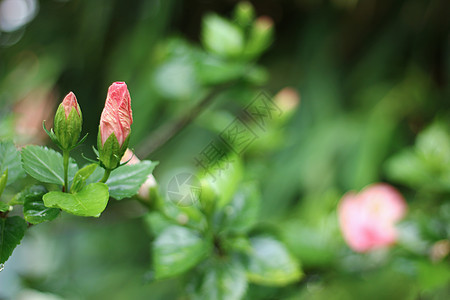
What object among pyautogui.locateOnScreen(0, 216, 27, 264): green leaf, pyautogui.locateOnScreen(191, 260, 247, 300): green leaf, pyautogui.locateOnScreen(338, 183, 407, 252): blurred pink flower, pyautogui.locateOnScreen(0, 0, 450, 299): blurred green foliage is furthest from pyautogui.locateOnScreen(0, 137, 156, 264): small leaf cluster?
pyautogui.locateOnScreen(0, 0, 450, 299): blurred green foliage

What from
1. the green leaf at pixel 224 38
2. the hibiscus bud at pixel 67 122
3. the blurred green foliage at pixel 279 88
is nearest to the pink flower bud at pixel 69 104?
the hibiscus bud at pixel 67 122

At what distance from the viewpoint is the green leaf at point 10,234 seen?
0.19 metres

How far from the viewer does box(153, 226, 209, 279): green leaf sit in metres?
0.27

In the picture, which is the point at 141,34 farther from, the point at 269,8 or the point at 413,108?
the point at 413,108

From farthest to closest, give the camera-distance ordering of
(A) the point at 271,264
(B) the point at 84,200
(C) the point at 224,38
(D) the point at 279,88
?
1. (D) the point at 279,88
2. (C) the point at 224,38
3. (A) the point at 271,264
4. (B) the point at 84,200

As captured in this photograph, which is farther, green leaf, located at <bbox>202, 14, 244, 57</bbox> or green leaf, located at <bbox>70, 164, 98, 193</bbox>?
green leaf, located at <bbox>202, 14, 244, 57</bbox>

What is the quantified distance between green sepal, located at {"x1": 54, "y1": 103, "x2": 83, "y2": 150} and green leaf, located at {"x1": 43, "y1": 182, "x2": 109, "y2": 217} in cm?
2

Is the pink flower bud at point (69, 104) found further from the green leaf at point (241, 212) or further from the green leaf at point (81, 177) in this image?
the green leaf at point (241, 212)

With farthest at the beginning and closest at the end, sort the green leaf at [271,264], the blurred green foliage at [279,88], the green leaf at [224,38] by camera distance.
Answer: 1. the blurred green foliage at [279,88]
2. the green leaf at [224,38]
3. the green leaf at [271,264]

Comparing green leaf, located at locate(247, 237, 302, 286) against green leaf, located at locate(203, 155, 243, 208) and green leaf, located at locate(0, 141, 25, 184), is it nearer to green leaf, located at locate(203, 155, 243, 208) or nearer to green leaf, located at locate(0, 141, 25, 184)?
green leaf, located at locate(203, 155, 243, 208)

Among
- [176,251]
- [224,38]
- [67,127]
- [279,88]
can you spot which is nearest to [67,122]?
[67,127]

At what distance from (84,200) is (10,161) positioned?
59 millimetres

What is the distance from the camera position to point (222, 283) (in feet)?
0.94

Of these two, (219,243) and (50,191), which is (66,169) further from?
(219,243)
